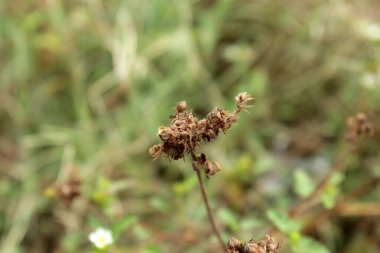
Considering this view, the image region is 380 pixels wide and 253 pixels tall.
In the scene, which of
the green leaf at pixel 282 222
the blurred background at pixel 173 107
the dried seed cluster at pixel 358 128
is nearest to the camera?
the green leaf at pixel 282 222

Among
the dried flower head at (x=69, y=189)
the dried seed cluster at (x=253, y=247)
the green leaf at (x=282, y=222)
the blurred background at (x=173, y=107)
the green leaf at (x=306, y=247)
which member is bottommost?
the dried seed cluster at (x=253, y=247)

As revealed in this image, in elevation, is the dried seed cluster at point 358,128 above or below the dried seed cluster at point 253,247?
above

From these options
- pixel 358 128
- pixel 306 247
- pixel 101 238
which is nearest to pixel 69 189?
pixel 101 238

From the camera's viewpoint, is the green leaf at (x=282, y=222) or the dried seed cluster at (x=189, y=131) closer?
the dried seed cluster at (x=189, y=131)

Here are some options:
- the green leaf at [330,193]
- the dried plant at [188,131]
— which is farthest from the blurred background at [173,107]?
the dried plant at [188,131]

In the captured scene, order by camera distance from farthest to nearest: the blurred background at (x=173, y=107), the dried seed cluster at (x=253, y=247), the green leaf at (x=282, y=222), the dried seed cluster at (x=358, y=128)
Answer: the blurred background at (x=173, y=107) → the dried seed cluster at (x=358, y=128) → the green leaf at (x=282, y=222) → the dried seed cluster at (x=253, y=247)

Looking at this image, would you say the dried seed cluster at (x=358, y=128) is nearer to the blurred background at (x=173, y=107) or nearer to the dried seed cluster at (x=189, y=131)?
the blurred background at (x=173, y=107)

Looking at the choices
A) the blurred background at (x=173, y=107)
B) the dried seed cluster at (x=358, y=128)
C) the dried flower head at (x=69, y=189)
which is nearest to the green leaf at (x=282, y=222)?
the dried seed cluster at (x=358, y=128)

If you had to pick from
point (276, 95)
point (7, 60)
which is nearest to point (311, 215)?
point (276, 95)

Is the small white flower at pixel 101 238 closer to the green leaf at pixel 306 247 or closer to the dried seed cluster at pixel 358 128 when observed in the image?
the green leaf at pixel 306 247

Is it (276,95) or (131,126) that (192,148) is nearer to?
(131,126)
